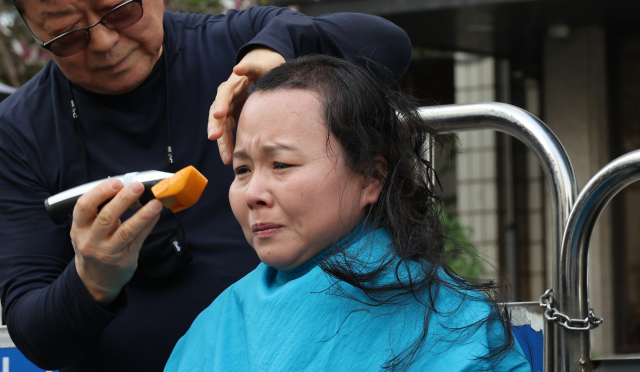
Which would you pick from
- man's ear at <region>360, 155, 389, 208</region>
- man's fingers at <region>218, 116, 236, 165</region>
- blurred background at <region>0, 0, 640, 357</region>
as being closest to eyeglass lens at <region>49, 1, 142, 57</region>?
man's fingers at <region>218, 116, 236, 165</region>

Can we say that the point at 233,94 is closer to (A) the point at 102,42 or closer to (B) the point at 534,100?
(A) the point at 102,42

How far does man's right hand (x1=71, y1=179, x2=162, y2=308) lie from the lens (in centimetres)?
145

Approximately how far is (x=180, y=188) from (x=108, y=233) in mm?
188

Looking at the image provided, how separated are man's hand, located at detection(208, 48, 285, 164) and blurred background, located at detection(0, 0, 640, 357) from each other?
8.35ft

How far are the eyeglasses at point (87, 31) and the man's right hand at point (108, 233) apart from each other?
428 mm

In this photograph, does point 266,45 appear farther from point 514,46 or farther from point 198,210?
point 514,46

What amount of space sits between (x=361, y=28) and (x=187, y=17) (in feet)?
1.77

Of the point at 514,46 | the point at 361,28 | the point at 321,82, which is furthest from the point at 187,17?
the point at 514,46

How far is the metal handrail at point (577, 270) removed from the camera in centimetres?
163

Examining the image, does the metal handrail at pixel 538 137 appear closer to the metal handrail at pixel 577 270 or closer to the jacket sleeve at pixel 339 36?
the metal handrail at pixel 577 270

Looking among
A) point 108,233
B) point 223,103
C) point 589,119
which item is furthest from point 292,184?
point 589,119

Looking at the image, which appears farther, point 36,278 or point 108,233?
point 36,278

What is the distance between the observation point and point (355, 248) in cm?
146

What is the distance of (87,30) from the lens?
66.9 inches
